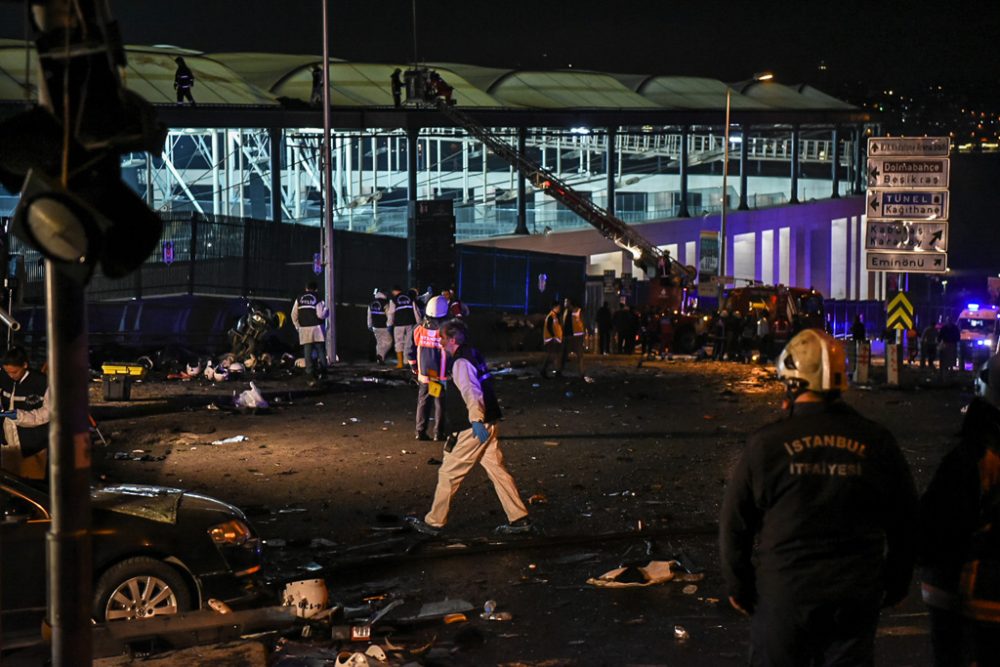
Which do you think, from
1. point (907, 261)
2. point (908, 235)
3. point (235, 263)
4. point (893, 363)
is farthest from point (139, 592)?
point (235, 263)

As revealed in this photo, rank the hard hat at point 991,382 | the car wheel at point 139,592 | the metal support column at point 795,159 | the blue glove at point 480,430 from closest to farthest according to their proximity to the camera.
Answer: the hard hat at point 991,382, the car wheel at point 139,592, the blue glove at point 480,430, the metal support column at point 795,159

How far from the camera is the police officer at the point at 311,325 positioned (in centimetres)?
2469

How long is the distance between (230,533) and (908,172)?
58.2 feet

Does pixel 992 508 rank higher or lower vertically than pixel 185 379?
higher

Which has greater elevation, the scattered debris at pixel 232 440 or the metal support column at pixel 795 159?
the metal support column at pixel 795 159

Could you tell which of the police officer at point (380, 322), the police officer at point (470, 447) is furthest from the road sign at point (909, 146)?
the police officer at point (470, 447)

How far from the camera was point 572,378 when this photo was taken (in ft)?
89.8

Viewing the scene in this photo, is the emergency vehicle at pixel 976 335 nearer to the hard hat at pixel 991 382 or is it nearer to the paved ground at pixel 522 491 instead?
the paved ground at pixel 522 491

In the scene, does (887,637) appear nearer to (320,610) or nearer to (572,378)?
(320,610)

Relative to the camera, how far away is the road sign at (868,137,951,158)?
72.9 ft

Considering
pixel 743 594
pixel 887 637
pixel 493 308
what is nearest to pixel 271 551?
pixel 887 637

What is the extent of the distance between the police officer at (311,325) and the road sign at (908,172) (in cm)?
1095

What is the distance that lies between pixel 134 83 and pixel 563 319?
2593 cm

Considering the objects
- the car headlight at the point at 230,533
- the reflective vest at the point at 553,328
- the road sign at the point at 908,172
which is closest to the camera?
the car headlight at the point at 230,533
